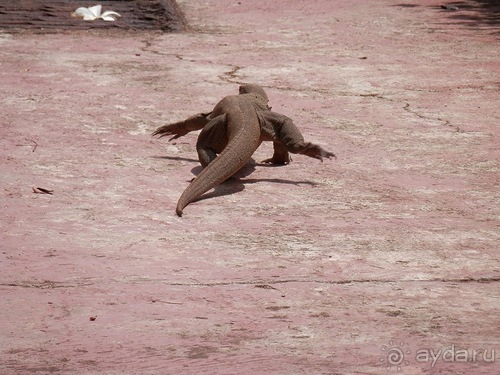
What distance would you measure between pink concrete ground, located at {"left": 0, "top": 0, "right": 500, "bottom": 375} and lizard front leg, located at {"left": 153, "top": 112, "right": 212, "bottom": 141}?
132mm

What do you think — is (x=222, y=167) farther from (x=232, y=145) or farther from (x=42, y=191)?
(x=42, y=191)

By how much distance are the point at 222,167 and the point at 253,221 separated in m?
0.70

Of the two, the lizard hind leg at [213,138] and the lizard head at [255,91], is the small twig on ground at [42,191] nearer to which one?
the lizard hind leg at [213,138]

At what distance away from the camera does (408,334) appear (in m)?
4.14

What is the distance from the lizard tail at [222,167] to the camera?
19.4 ft

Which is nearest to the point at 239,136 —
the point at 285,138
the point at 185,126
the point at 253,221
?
→ the point at 285,138

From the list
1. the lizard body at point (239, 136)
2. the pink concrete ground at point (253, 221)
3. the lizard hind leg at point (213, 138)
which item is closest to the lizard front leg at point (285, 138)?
the lizard body at point (239, 136)

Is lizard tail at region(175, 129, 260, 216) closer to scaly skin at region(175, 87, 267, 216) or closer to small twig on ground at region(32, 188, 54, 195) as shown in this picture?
scaly skin at region(175, 87, 267, 216)

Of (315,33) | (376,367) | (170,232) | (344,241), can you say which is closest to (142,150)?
(170,232)

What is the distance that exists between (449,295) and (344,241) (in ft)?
2.87

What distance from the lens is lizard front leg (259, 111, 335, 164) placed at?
6.63m

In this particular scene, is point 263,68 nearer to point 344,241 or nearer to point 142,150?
point 142,150

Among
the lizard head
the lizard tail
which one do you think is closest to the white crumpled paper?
the lizard head

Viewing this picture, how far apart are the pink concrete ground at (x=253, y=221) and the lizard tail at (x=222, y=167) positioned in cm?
9
